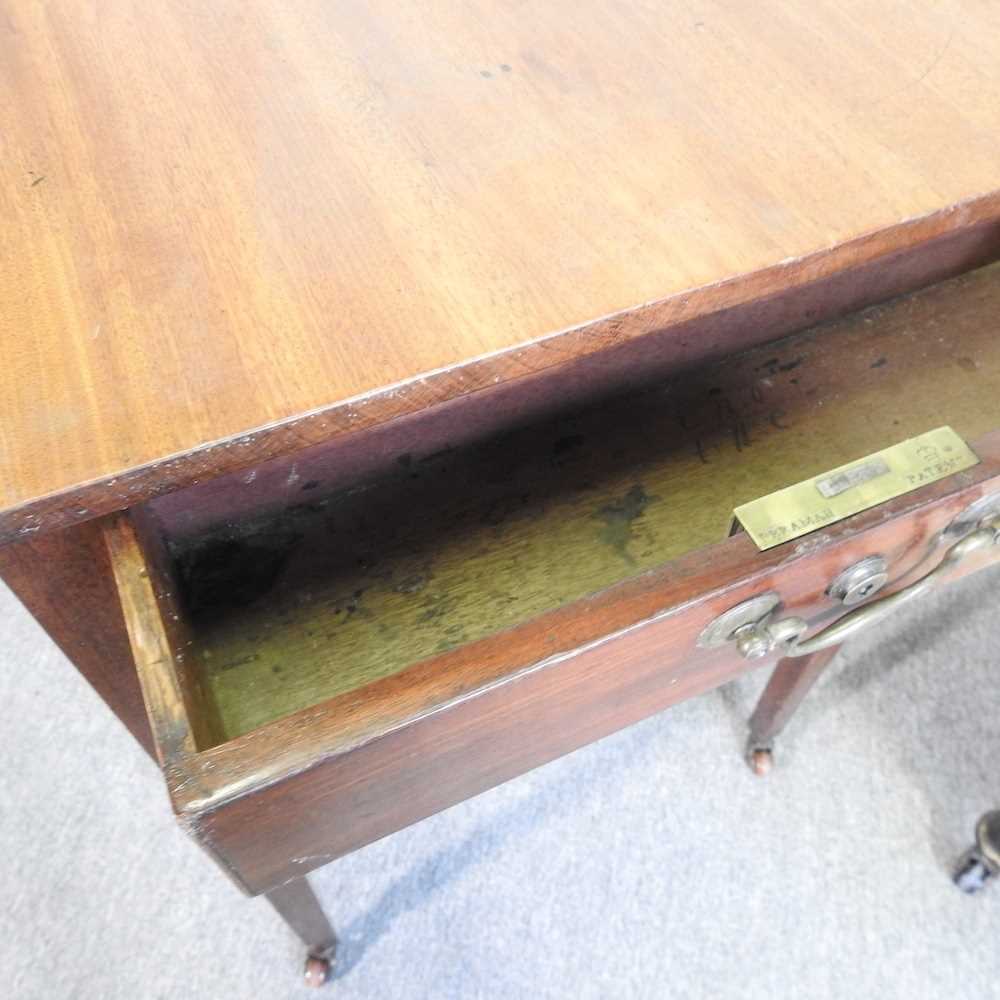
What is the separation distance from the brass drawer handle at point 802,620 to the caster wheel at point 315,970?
464 millimetres

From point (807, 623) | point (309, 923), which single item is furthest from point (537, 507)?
point (309, 923)

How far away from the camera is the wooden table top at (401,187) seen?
393 mm

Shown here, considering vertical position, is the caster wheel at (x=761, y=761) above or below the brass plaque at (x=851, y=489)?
below

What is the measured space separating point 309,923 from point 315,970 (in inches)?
3.5

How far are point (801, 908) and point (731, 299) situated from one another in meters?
0.55

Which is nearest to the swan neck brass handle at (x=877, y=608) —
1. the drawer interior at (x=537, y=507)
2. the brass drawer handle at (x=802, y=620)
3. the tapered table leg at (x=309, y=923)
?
the brass drawer handle at (x=802, y=620)

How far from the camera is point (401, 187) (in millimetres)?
465

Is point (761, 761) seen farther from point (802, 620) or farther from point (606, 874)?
point (802, 620)

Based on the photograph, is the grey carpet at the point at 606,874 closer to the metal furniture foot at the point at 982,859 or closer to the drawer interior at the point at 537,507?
the metal furniture foot at the point at 982,859

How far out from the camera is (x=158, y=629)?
0.39 metres

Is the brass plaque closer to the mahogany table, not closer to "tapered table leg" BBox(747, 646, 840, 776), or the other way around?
the mahogany table

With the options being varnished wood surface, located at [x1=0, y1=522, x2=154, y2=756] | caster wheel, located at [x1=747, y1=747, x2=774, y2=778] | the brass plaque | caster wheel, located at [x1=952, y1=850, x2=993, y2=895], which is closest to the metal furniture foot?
caster wheel, located at [x1=952, y1=850, x2=993, y2=895]

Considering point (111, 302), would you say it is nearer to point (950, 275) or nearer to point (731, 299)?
point (731, 299)

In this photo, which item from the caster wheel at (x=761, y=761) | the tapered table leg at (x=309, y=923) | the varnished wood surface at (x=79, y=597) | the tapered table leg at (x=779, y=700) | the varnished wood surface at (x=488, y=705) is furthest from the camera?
the caster wheel at (x=761, y=761)
